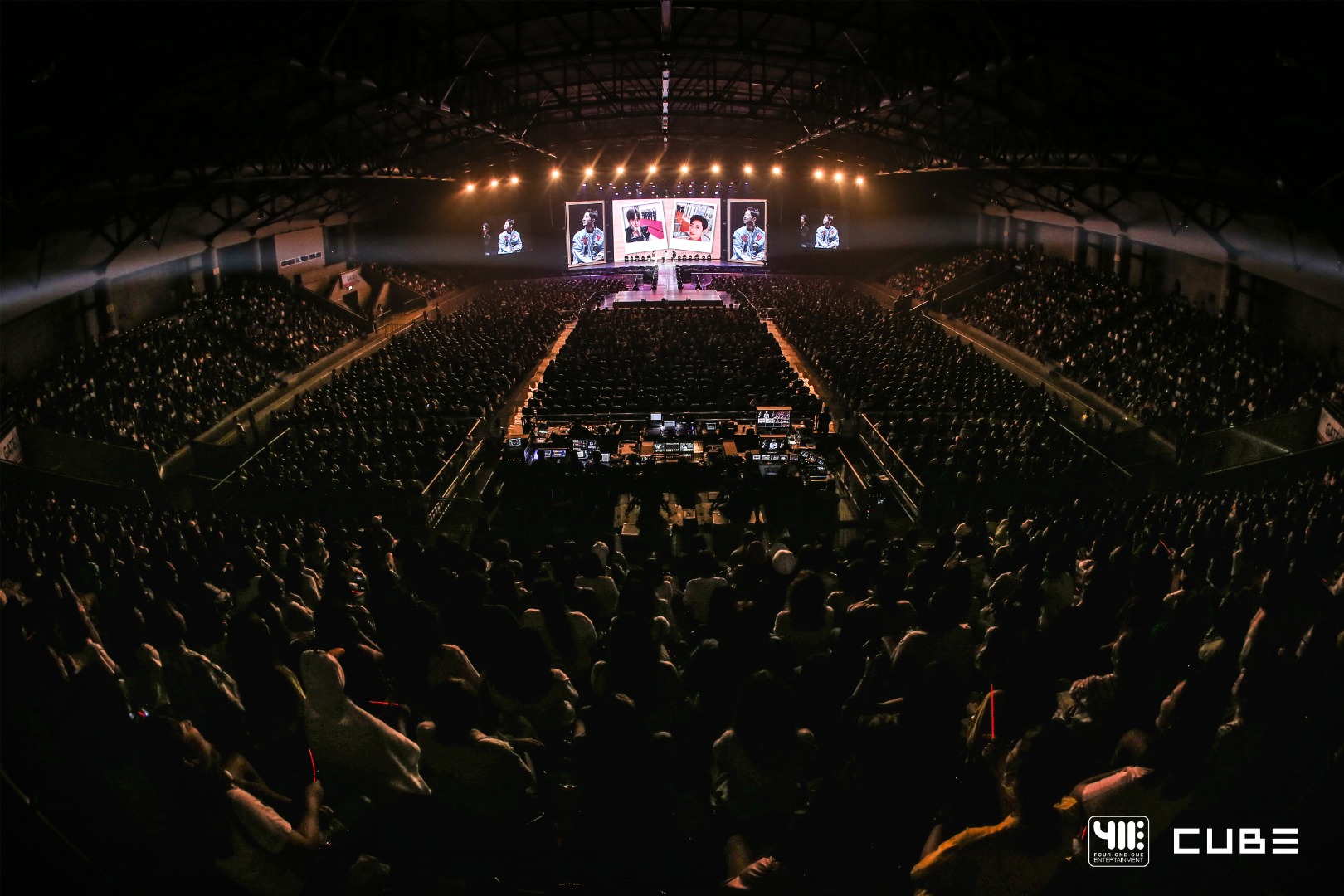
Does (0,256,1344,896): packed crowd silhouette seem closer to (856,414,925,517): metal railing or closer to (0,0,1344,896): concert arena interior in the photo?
(0,0,1344,896): concert arena interior

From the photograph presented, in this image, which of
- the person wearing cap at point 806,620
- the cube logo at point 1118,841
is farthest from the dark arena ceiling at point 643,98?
the cube logo at point 1118,841

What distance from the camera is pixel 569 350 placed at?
26.0 metres

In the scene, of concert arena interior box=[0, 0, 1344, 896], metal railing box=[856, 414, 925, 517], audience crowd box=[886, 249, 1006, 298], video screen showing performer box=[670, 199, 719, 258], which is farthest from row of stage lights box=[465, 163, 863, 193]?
metal railing box=[856, 414, 925, 517]

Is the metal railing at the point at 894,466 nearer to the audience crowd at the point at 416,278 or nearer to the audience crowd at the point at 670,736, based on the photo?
the audience crowd at the point at 670,736

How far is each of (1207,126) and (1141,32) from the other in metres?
4.64

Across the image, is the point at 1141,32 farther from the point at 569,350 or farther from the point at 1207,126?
the point at 569,350

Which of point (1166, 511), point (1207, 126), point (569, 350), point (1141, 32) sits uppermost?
point (1141, 32)

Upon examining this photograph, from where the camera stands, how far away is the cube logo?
4.04m

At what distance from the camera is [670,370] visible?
22.5 meters

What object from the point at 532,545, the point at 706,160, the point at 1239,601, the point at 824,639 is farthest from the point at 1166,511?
the point at 706,160

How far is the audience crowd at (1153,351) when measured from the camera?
54.9ft

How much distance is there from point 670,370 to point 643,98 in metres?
10.5

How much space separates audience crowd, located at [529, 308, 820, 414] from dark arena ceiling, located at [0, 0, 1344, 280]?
23.7 ft

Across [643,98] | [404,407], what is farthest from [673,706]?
[643,98]
